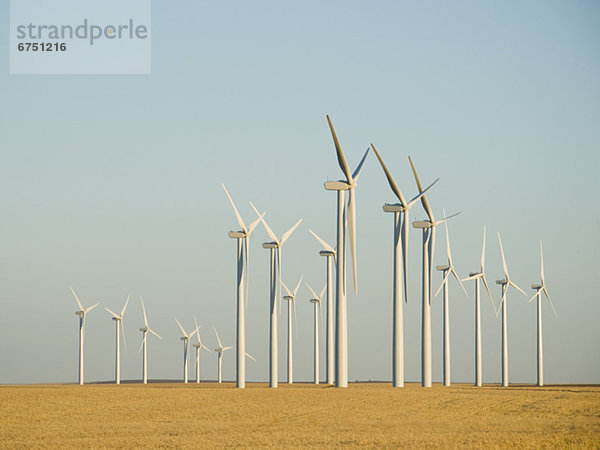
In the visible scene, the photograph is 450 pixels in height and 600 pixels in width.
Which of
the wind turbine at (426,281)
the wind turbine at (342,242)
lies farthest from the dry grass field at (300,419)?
the wind turbine at (426,281)

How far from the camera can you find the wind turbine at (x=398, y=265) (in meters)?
94.2

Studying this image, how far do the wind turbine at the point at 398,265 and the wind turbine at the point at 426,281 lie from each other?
4.88 m

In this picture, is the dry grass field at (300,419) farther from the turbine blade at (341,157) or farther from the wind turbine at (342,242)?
the turbine blade at (341,157)

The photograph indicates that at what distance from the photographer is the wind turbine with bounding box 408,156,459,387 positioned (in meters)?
102

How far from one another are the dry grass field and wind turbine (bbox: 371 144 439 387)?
9451 millimetres

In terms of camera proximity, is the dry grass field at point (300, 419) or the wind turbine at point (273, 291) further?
the wind turbine at point (273, 291)

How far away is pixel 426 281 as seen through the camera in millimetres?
103000

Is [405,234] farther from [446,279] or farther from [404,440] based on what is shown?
[404,440]

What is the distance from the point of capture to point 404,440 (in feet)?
166

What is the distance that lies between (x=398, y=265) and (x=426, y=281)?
7378 millimetres

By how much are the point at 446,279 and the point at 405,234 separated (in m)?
28.2

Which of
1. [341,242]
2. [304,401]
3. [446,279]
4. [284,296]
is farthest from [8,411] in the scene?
[284,296]

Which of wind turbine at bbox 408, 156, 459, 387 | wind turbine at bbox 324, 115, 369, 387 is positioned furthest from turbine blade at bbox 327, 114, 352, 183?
wind turbine at bbox 408, 156, 459, 387

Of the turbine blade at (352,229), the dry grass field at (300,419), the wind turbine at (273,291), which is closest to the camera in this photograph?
the dry grass field at (300,419)
